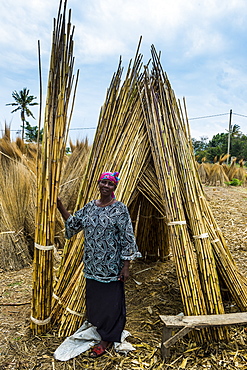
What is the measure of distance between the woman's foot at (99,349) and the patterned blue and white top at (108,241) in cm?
51

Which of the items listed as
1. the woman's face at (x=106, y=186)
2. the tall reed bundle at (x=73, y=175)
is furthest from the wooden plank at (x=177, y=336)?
the tall reed bundle at (x=73, y=175)

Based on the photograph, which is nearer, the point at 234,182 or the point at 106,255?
the point at 106,255

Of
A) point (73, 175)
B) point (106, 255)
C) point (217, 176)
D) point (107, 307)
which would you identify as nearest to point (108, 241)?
point (106, 255)

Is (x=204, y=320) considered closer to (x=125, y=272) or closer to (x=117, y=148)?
(x=125, y=272)

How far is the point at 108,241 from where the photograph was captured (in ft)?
7.06

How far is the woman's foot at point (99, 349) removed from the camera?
7.23ft

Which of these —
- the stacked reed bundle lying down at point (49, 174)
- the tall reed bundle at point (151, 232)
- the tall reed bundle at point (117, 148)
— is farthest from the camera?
the tall reed bundle at point (151, 232)

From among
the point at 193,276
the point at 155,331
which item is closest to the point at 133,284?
the point at 155,331

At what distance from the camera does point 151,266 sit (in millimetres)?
4156

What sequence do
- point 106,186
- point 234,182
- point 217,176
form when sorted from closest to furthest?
1. point 106,186
2. point 217,176
3. point 234,182

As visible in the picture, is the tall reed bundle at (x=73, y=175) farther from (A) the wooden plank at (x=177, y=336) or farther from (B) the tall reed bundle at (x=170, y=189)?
(A) the wooden plank at (x=177, y=336)

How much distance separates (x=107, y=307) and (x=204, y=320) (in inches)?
27.7

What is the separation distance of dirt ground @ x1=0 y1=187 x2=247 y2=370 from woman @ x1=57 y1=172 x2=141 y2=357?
22 centimetres

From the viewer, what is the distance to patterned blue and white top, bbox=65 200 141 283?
213 centimetres
